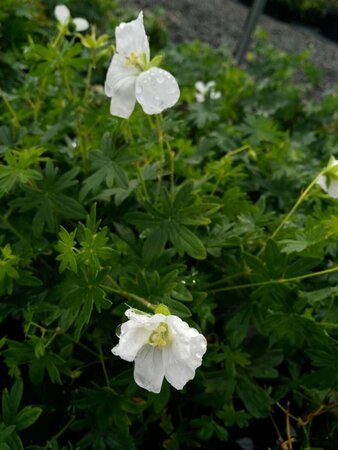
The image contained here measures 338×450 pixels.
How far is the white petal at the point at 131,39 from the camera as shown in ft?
3.07

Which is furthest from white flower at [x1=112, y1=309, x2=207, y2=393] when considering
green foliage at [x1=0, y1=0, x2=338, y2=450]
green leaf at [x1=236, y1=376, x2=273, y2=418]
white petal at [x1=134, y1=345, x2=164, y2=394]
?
green leaf at [x1=236, y1=376, x2=273, y2=418]

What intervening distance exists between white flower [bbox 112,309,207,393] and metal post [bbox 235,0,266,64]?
194cm

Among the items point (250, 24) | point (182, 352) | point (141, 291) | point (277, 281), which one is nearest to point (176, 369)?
point (182, 352)

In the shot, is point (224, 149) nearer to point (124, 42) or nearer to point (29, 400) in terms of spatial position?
point (124, 42)

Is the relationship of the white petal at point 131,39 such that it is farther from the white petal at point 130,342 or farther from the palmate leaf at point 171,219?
the white petal at point 130,342

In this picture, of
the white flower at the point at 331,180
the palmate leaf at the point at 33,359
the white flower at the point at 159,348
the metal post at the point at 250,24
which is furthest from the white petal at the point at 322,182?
the metal post at the point at 250,24

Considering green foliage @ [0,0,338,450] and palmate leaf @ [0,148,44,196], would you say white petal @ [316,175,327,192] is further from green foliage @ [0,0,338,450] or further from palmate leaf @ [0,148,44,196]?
palmate leaf @ [0,148,44,196]

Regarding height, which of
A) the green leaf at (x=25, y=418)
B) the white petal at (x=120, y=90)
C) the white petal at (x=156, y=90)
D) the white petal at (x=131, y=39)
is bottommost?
the green leaf at (x=25, y=418)

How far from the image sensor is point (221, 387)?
1.09m

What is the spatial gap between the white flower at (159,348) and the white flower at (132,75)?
1.12 feet

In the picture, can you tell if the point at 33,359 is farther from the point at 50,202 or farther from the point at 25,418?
the point at 50,202

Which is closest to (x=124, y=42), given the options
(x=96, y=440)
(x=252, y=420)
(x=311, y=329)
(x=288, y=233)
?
(x=288, y=233)

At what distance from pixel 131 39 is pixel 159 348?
50cm

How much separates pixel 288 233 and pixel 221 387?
0.32m
